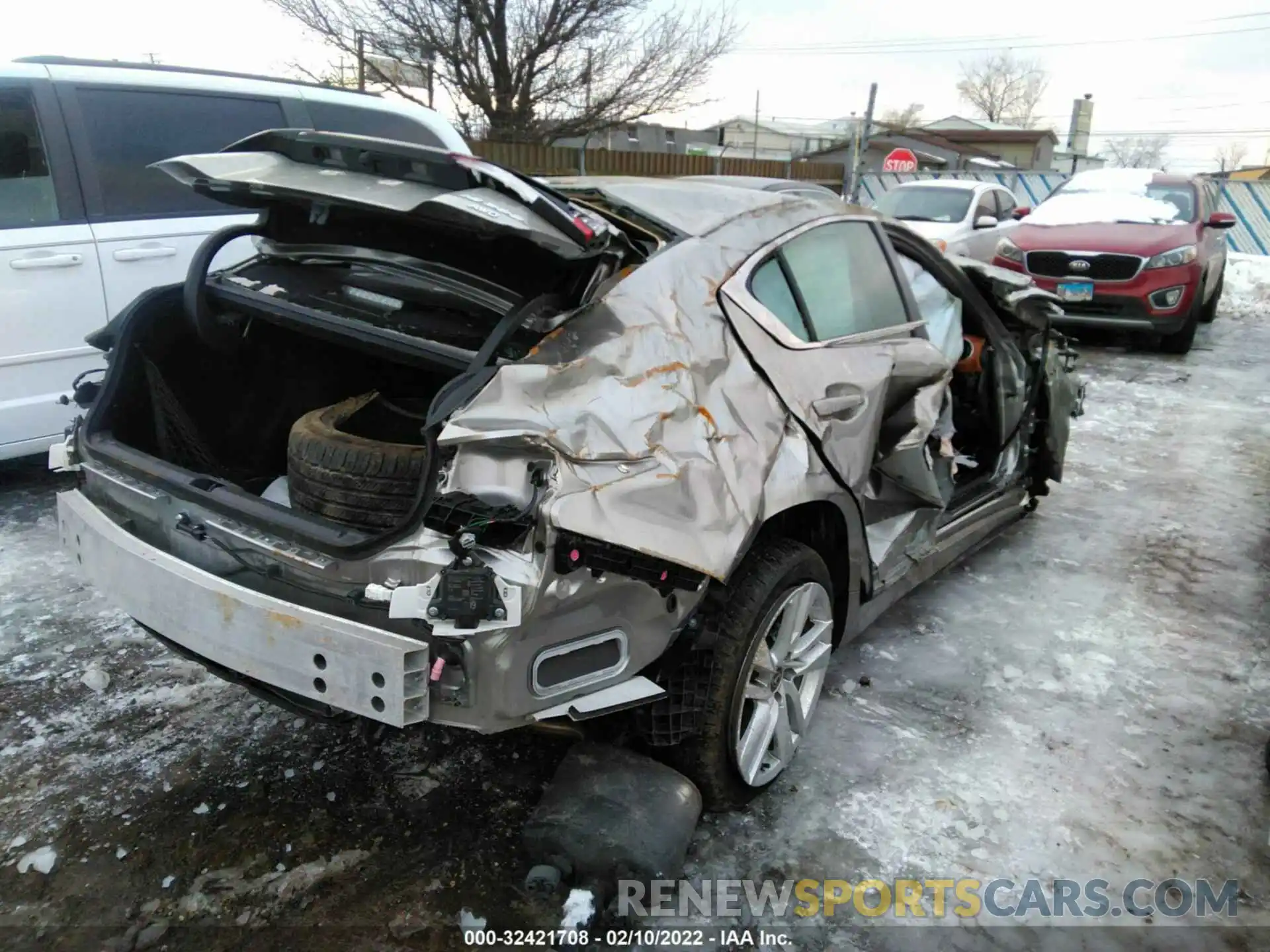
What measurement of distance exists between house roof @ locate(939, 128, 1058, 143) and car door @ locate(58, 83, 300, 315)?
5265 cm

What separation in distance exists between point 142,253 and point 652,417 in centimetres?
383

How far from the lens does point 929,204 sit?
40.9 ft

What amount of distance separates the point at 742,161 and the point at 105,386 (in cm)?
2158

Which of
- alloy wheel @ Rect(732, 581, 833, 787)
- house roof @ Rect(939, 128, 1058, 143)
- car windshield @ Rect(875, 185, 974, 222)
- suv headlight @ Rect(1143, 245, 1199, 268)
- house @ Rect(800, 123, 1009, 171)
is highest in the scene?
house roof @ Rect(939, 128, 1058, 143)

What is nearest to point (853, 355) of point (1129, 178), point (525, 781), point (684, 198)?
point (684, 198)

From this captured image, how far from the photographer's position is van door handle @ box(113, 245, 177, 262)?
4.65 m

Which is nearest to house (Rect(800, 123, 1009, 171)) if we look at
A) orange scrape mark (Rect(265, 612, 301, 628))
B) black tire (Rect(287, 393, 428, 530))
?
black tire (Rect(287, 393, 428, 530))

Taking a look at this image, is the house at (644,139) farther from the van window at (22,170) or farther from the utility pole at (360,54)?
the van window at (22,170)

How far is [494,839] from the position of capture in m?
2.54

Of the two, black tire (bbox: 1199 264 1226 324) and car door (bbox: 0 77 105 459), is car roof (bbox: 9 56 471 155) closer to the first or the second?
car door (bbox: 0 77 105 459)

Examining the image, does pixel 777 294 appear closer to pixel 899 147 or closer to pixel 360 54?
pixel 360 54

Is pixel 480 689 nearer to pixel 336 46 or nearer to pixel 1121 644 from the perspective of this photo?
pixel 1121 644

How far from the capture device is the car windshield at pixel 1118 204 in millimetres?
10055

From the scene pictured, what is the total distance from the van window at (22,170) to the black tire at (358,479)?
116 inches
